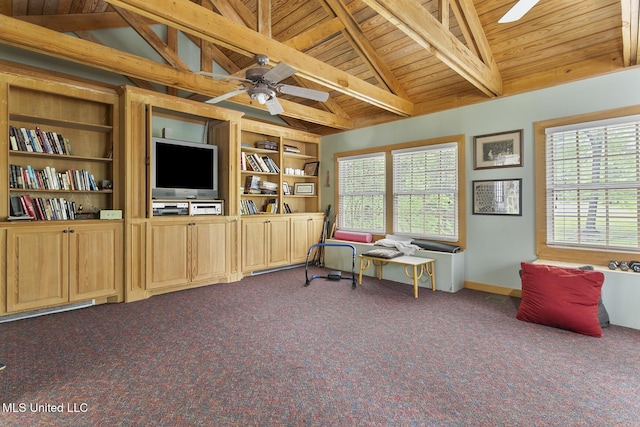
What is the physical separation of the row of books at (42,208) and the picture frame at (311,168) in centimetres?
377

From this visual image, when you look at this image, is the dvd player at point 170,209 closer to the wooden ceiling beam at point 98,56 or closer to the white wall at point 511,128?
the wooden ceiling beam at point 98,56

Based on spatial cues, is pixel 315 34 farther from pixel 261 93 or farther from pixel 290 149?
pixel 290 149

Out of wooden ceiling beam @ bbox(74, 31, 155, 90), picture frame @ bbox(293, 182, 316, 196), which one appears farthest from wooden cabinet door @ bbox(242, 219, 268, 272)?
wooden ceiling beam @ bbox(74, 31, 155, 90)

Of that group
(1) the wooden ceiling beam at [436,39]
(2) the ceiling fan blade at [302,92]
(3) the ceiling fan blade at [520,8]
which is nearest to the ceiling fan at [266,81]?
(2) the ceiling fan blade at [302,92]

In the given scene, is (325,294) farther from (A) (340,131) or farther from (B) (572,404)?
(A) (340,131)

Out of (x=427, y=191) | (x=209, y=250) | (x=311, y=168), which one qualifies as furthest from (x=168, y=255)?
(x=427, y=191)

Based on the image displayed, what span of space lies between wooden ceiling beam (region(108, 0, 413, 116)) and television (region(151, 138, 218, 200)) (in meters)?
1.87

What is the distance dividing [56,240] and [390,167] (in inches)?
177

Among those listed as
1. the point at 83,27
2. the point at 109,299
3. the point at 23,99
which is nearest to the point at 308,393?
the point at 109,299

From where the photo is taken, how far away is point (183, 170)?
4359mm

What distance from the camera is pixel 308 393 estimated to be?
1.93 metres

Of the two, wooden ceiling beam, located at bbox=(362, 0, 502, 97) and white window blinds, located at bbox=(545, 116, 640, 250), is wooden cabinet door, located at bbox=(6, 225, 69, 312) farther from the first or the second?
white window blinds, located at bbox=(545, 116, 640, 250)

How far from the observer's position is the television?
411cm

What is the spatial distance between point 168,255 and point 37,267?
4.14ft
